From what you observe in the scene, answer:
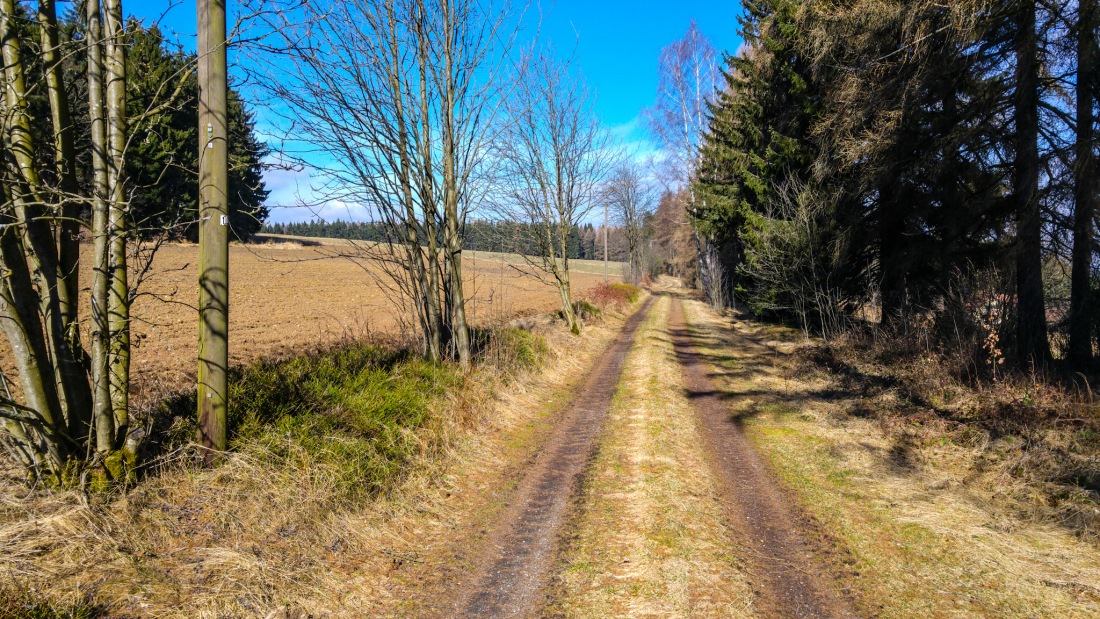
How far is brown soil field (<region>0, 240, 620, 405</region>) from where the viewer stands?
280 inches

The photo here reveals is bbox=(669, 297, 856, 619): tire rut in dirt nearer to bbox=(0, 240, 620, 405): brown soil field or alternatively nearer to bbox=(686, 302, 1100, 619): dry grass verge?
bbox=(686, 302, 1100, 619): dry grass verge

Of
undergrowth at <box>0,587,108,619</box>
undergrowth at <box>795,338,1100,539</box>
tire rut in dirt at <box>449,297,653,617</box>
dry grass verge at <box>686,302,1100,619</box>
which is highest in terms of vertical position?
undergrowth at <box>0,587,108,619</box>

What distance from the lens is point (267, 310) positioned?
64.0 ft

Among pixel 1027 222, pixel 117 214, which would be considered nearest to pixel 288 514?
pixel 117 214

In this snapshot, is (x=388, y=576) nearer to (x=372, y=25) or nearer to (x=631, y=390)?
(x=631, y=390)

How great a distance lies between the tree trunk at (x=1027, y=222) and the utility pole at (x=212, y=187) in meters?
11.7

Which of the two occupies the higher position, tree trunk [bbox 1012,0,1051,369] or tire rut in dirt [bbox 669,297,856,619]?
tree trunk [bbox 1012,0,1051,369]

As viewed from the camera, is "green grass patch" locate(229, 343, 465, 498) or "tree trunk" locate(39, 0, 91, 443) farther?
"green grass patch" locate(229, 343, 465, 498)

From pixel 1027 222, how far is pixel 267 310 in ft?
69.4

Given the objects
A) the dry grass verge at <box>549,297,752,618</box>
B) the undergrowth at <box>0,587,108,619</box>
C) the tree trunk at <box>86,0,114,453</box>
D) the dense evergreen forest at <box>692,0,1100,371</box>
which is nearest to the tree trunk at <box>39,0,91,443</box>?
the tree trunk at <box>86,0,114,453</box>

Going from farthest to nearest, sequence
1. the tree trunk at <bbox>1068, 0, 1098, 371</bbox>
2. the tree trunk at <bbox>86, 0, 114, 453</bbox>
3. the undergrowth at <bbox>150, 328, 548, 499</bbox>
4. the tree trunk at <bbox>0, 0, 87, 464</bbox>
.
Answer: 1. the tree trunk at <bbox>1068, 0, 1098, 371</bbox>
2. the undergrowth at <bbox>150, 328, 548, 499</bbox>
3. the tree trunk at <bbox>86, 0, 114, 453</bbox>
4. the tree trunk at <bbox>0, 0, 87, 464</bbox>

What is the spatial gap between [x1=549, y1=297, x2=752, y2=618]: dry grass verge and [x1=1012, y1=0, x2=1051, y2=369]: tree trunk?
721 cm

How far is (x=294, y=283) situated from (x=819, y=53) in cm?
2725

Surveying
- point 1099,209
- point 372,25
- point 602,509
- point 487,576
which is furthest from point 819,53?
point 487,576
